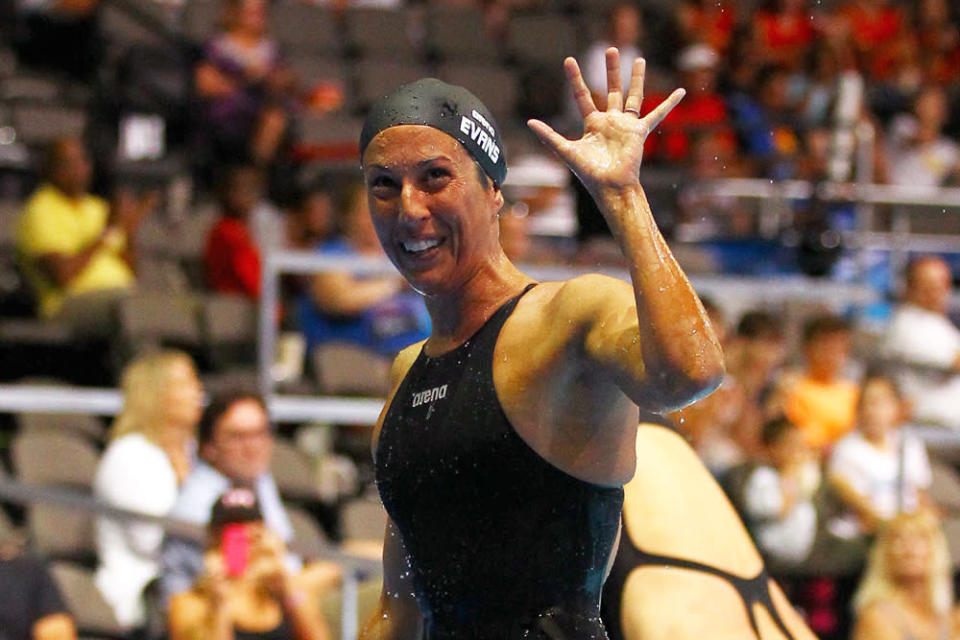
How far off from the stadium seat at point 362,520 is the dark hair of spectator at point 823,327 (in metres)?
2.36

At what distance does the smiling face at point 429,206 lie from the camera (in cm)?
227

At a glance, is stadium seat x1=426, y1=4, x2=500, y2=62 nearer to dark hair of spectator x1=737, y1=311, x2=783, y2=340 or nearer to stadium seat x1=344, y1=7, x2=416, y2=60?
stadium seat x1=344, y1=7, x2=416, y2=60

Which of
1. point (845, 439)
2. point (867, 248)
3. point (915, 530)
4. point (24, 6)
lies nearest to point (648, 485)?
point (915, 530)

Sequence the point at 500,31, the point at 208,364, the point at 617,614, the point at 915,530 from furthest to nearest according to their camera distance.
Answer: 1. the point at 500,31
2. the point at 208,364
3. the point at 915,530
4. the point at 617,614

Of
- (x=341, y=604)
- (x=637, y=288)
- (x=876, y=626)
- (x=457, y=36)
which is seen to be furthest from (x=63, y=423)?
(x=457, y=36)

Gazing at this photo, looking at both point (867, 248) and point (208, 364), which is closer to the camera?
point (208, 364)

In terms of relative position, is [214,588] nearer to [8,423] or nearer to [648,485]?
[648,485]

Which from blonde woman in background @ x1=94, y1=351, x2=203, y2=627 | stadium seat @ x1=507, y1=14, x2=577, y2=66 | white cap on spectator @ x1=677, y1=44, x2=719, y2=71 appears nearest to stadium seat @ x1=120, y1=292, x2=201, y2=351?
blonde woman in background @ x1=94, y1=351, x2=203, y2=627

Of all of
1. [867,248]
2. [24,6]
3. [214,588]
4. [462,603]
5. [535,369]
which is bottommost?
[214,588]

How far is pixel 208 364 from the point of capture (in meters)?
6.97

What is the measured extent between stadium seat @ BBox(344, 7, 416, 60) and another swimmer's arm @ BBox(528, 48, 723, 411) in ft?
27.1

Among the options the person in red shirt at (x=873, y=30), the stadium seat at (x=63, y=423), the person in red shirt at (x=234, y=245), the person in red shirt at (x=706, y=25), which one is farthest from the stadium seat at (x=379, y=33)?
the stadium seat at (x=63, y=423)

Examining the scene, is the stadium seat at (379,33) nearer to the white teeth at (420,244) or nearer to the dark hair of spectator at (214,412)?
the dark hair of spectator at (214,412)

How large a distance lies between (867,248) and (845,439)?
209 centimetres
